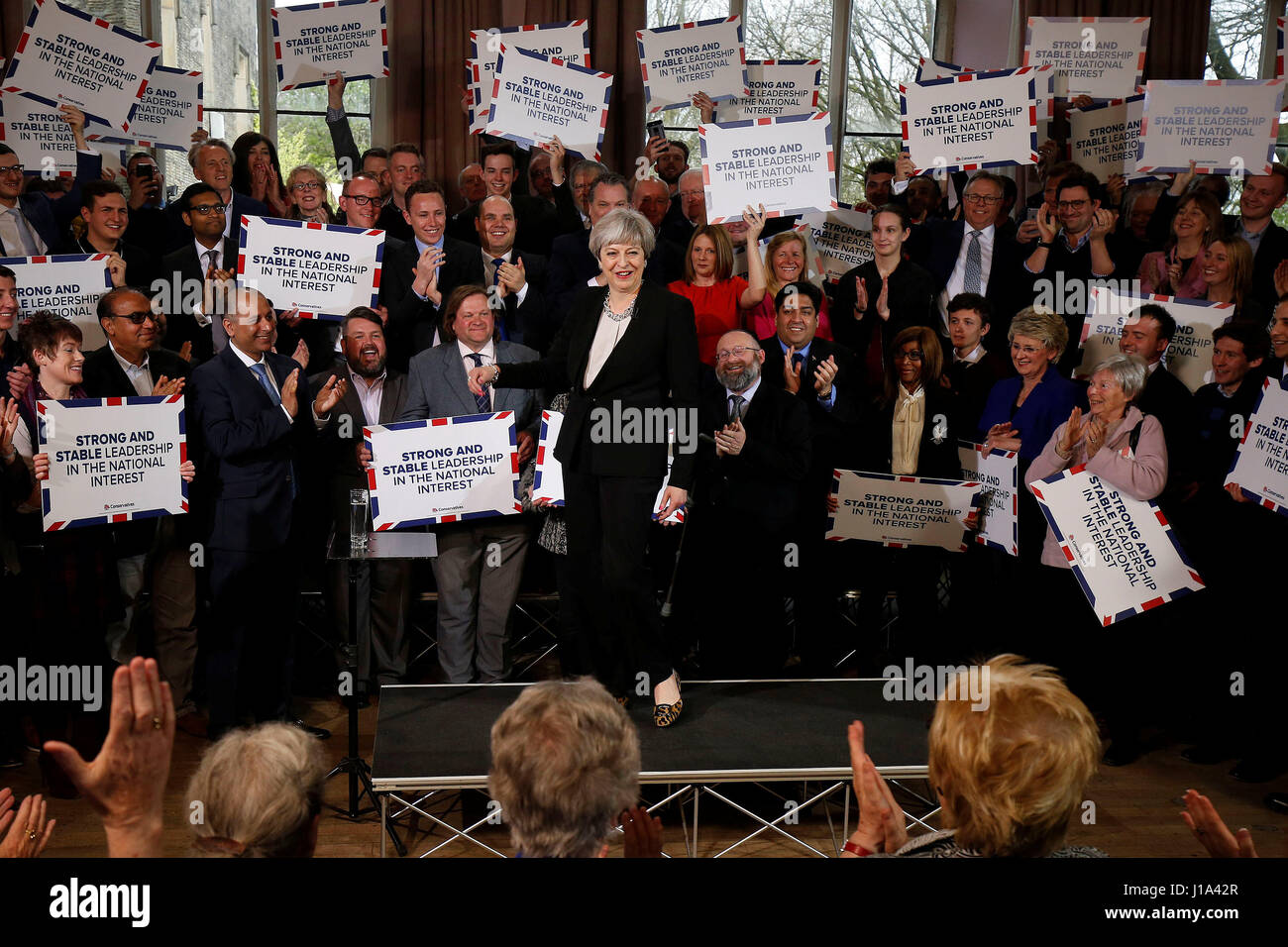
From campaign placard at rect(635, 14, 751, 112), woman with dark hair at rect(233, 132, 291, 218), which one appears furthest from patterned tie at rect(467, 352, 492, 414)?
campaign placard at rect(635, 14, 751, 112)

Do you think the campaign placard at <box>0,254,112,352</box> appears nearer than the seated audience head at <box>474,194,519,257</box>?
Yes

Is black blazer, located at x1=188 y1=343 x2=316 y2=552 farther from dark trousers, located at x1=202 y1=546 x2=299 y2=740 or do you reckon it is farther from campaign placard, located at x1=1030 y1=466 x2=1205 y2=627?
campaign placard, located at x1=1030 y1=466 x2=1205 y2=627

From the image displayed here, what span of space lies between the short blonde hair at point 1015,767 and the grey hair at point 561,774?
0.56m

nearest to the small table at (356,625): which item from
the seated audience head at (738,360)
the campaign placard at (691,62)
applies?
the seated audience head at (738,360)

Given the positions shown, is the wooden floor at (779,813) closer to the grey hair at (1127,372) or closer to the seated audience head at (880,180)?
the grey hair at (1127,372)

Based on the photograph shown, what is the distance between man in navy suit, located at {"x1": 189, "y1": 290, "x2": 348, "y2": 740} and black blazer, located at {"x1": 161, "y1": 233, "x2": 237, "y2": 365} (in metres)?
1.01

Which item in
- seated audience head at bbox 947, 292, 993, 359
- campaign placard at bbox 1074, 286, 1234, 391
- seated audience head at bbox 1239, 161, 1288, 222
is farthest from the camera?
seated audience head at bbox 1239, 161, 1288, 222

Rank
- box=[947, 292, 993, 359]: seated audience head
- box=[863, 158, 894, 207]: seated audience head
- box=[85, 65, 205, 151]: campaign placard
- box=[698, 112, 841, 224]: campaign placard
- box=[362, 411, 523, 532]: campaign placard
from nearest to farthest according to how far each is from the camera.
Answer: box=[362, 411, 523, 532]: campaign placard
box=[947, 292, 993, 359]: seated audience head
box=[698, 112, 841, 224]: campaign placard
box=[85, 65, 205, 151]: campaign placard
box=[863, 158, 894, 207]: seated audience head

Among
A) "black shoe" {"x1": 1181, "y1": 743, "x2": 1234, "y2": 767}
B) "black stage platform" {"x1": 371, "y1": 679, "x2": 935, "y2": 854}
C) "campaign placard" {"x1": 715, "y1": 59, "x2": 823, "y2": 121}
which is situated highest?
"campaign placard" {"x1": 715, "y1": 59, "x2": 823, "y2": 121}

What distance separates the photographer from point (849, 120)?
378 inches

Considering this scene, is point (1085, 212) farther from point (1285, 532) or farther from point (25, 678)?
point (25, 678)

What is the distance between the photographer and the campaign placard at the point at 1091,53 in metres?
8.01

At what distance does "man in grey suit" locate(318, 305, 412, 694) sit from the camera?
506 cm

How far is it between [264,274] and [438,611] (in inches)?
69.1
